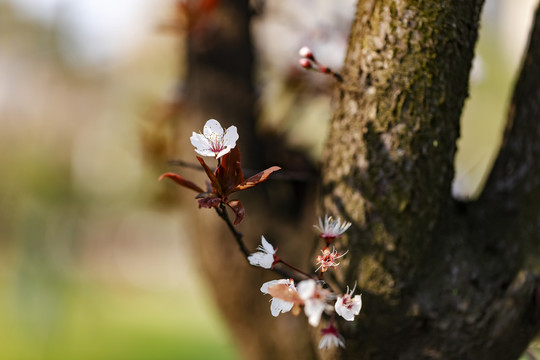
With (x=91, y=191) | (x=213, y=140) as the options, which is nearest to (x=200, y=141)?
(x=213, y=140)

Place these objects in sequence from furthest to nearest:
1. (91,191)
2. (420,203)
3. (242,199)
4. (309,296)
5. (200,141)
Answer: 1. (91,191)
2. (242,199)
3. (420,203)
4. (200,141)
5. (309,296)

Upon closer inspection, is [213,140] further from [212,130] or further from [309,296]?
[309,296]

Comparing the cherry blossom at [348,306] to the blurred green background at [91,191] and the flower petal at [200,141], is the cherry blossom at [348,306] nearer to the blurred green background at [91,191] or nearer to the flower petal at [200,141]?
the flower petal at [200,141]

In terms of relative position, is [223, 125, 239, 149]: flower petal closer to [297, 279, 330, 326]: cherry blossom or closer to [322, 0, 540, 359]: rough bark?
[297, 279, 330, 326]: cherry blossom

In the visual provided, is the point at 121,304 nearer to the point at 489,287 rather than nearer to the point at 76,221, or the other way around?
the point at 76,221

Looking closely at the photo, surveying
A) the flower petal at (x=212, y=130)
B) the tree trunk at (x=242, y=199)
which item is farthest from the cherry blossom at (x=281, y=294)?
the tree trunk at (x=242, y=199)

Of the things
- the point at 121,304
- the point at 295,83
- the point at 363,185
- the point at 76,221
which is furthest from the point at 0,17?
the point at 363,185
